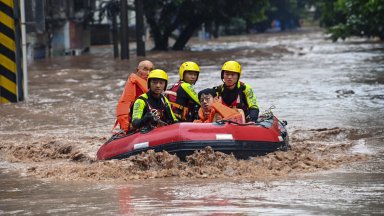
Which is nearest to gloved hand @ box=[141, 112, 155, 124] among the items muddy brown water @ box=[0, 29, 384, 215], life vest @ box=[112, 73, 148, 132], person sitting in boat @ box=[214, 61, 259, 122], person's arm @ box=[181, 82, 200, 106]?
muddy brown water @ box=[0, 29, 384, 215]

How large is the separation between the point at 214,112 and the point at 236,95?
75cm

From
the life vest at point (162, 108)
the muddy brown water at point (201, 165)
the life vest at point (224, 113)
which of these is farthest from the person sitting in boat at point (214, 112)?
the muddy brown water at point (201, 165)

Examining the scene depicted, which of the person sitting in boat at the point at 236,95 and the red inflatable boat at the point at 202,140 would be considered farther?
the person sitting in boat at the point at 236,95

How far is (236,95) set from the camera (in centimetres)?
1241

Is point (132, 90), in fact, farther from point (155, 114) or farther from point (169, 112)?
point (155, 114)

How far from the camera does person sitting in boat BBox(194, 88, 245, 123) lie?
11.7 metres

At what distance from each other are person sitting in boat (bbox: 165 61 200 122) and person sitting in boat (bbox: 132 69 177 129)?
374 mm

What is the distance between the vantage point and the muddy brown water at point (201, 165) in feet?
28.9

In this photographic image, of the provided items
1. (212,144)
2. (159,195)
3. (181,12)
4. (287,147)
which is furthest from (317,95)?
(181,12)

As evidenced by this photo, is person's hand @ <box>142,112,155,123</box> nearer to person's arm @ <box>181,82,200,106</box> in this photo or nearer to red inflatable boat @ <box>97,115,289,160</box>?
red inflatable boat @ <box>97,115,289,160</box>

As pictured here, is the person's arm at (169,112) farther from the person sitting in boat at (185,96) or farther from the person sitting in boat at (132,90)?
the person sitting in boat at (132,90)

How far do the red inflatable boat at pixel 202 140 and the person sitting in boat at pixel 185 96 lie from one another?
37.4 inches

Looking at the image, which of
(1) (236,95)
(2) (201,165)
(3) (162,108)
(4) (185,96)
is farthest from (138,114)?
(1) (236,95)

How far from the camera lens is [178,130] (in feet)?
35.7
